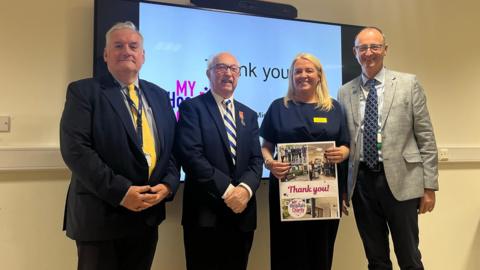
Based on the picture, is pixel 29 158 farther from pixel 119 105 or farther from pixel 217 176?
pixel 217 176

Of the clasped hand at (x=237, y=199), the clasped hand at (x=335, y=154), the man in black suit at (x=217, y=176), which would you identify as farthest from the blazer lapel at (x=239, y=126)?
the clasped hand at (x=335, y=154)

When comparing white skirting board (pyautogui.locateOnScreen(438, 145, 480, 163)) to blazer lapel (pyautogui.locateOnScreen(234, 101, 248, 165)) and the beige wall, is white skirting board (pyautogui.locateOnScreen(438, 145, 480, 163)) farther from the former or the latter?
blazer lapel (pyautogui.locateOnScreen(234, 101, 248, 165))

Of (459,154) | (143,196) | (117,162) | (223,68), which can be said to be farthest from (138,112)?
(459,154)

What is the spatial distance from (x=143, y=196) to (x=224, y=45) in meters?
1.16

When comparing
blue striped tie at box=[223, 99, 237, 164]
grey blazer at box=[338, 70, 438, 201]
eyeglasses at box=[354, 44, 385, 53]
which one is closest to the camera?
blue striped tie at box=[223, 99, 237, 164]

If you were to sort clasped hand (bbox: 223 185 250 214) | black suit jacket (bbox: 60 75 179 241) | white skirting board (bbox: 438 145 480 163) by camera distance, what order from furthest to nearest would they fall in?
1. white skirting board (bbox: 438 145 480 163)
2. clasped hand (bbox: 223 185 250 214)
3. black suit jacket (bbox: 60 75 179 241)

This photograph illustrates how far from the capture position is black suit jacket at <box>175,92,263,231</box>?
1642 mm

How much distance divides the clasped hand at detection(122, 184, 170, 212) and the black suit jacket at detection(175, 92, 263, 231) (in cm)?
18

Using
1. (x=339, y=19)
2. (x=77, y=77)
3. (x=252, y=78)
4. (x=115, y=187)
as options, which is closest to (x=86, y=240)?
(x=115, y=187)

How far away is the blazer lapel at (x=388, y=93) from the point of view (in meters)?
1.92

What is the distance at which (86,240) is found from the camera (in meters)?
1.41

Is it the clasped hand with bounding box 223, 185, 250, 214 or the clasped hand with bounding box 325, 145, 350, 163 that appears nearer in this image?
the clasped hand with bounding box 223, 185, 250, 214

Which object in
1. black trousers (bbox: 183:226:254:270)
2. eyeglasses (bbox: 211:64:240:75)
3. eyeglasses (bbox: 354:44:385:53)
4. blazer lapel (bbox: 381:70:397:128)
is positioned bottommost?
black trousers (bbox: 183:226:254:270)

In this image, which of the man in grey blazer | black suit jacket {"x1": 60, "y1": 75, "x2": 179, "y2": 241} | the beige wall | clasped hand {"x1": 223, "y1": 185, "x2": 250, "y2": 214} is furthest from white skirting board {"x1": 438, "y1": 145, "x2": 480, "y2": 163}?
black suit jacket {"x1": 60, "y1": 75, "x2": 179, "y2": 241}
